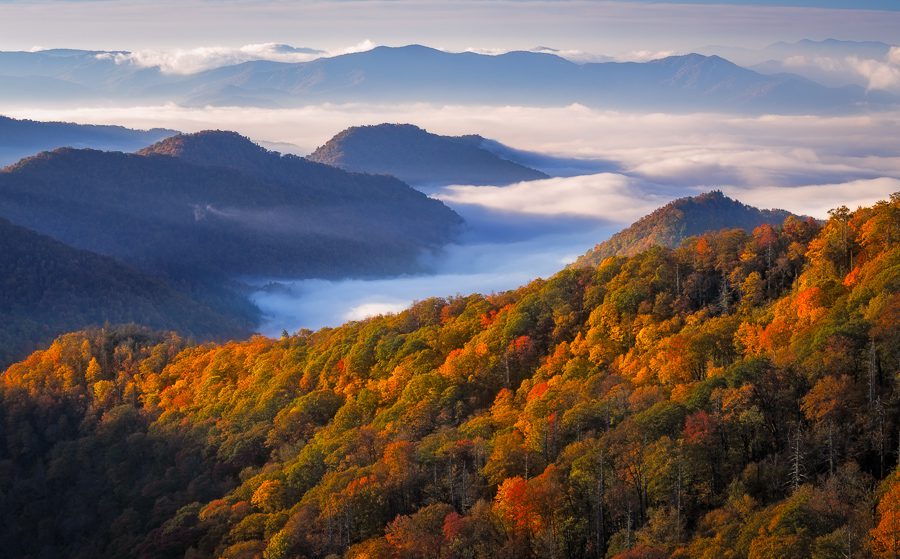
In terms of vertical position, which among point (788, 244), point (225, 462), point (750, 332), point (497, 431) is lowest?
point (225, 462)

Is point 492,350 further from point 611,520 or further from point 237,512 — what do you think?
point 611,520

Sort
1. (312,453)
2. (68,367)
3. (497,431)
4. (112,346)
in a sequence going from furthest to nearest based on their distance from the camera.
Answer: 1. (112,346)
2. (68,367)
3. (312,453)
4. (497,431)

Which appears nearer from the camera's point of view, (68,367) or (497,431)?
(497,431)

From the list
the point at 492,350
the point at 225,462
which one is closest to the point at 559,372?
the point at 492,350

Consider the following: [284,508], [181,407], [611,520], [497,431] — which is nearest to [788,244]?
[497,431]

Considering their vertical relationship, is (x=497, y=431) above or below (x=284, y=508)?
above

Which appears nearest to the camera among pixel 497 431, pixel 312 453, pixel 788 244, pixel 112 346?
pixel 497 431
